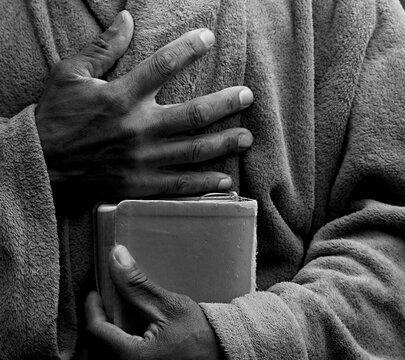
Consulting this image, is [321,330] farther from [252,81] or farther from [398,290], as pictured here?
[252,81]

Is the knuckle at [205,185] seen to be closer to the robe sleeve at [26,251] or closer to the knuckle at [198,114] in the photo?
the knuckle at [198,114]

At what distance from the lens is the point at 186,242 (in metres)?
1.07

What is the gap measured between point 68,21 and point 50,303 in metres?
0.42

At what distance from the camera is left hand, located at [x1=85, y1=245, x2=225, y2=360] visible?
1041mm

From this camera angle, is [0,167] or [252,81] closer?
[0,167]

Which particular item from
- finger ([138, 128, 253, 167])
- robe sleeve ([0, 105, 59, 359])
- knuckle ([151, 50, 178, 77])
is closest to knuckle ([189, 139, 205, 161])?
finger ([138, 128, 253, 167])

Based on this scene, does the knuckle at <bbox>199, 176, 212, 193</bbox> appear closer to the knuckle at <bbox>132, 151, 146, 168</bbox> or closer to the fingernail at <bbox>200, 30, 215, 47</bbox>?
the knuckle at <bbox>132, 151, 146, 168</bbox>

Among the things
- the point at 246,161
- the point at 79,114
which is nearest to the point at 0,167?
the point at 79,114

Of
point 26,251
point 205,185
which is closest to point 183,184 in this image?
point 205,185

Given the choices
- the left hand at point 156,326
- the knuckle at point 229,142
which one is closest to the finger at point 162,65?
the knuckle at point 229,142

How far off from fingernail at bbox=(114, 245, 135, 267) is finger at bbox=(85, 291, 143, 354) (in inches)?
3.6

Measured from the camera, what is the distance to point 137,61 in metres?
1.15

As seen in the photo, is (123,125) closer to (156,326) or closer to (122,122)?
(122,122)

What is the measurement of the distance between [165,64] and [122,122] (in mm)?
103
